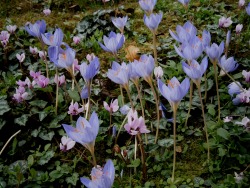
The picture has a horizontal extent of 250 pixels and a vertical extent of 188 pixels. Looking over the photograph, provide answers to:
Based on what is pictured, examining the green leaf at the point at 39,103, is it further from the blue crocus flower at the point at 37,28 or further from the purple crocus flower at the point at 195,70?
the purple crocus flower at the point at 195,70

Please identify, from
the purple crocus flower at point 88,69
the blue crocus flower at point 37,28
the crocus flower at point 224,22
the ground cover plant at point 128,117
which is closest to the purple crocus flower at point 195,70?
the ground cover plant at point 128,117

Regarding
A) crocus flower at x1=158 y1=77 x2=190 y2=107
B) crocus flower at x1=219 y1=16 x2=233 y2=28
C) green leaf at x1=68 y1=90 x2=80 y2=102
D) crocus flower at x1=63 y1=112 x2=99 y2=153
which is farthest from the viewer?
crocus flower at x1=219 y1=16 x2=233 y2=28

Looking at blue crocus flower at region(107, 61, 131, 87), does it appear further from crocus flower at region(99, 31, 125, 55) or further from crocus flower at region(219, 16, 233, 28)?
crocus flower at region(219, 16, 233, 28)

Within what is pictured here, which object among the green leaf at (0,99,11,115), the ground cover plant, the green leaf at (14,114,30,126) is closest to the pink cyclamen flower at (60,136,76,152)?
the ground cover plant

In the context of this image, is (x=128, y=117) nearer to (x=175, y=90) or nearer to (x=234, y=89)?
(x=175, y=90)

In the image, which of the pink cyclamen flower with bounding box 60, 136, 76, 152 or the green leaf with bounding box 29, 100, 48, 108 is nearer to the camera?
the pink cyclamen flower with bounding box 60, 136, 76, 152

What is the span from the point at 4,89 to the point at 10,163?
2.02 ft

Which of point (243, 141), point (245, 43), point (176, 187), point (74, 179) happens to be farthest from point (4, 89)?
point (245, 43)

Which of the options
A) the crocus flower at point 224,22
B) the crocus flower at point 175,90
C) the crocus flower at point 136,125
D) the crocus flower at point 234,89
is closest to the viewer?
the crocus flower at point 175,90

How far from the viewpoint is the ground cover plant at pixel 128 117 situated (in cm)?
210

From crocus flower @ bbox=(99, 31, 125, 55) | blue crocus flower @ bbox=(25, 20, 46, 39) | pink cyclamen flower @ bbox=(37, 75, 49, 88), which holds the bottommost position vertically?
pink cyclamen flower @ bbox=(37, 75, 49, 88)

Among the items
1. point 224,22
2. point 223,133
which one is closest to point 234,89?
point 223,133

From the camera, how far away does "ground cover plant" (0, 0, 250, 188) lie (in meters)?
2.10

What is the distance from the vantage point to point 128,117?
2039 mm
